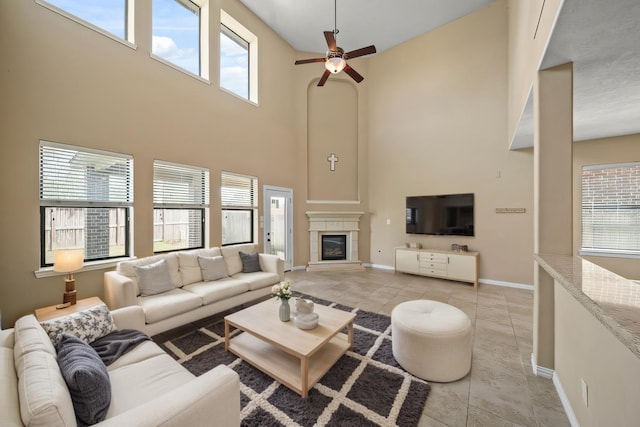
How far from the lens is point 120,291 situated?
2605mm

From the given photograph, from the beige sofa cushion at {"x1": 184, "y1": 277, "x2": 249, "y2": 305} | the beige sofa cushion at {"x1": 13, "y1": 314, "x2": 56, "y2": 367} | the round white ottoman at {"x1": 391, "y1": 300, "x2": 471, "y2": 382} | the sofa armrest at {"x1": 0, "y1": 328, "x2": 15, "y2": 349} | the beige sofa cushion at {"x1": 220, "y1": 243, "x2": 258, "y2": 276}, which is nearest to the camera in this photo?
the beige sofa cushion at {"x1": 13, "y1": 314, "x2": 56, "y2": 367}

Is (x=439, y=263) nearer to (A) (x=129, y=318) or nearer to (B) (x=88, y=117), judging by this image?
(A) (x=129, y=318)

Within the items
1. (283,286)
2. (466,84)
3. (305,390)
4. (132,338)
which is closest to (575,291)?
(305,390)

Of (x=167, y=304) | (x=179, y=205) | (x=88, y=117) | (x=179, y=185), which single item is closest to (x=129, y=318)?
(x=167, y=304)

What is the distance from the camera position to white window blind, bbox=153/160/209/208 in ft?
12.2

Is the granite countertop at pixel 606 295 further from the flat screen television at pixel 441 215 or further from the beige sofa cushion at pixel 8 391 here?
the flat screen television at pixel 441 215

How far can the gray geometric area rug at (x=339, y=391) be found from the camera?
1.71m

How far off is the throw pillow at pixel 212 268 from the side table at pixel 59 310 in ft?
3.76

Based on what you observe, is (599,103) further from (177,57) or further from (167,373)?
(177,57)

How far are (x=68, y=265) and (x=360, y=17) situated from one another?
6282 mm

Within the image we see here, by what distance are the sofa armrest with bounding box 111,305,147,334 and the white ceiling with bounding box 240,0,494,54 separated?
567cm

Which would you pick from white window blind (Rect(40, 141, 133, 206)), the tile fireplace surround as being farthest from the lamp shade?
the tile fireplace surround

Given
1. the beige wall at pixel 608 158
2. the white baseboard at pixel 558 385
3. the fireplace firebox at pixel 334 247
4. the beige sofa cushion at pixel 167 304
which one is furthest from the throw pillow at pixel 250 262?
the beige wall at pixel 608 158

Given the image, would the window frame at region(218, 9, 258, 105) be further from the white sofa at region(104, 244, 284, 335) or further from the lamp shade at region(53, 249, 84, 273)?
the lamp shade at region(53, 249, 84, 273)
